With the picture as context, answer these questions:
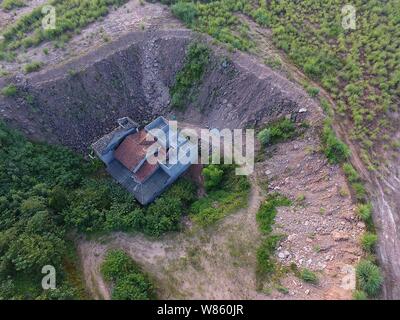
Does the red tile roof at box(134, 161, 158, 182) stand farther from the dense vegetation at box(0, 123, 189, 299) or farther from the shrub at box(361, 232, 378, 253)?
the shrub at box(361, 232, 378, 253)

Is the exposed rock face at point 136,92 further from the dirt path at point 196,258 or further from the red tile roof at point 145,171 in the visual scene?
the dirt path at point 196,258

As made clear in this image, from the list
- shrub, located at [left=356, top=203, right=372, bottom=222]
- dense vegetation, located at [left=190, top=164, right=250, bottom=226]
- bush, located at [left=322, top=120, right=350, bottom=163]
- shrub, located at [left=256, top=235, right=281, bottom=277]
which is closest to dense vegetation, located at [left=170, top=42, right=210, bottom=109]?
dense vegetation, located at [left=190, top=164, right=250, bottom=226]

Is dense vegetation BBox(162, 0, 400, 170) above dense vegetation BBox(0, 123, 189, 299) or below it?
above

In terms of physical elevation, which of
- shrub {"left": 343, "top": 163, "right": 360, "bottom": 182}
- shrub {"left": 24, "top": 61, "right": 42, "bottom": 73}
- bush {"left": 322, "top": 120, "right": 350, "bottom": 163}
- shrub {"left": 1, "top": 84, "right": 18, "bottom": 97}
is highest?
shrub {"left": 24, "top": 61, "right": 42, "bottom": 73}

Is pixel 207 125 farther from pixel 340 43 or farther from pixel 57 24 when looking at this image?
pixel 57 24

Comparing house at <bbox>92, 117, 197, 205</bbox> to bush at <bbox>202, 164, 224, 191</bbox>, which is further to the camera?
house at <bbox>92, 117, 197, 205</bbox>

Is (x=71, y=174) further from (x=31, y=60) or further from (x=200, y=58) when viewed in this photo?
(x=200, y=58)

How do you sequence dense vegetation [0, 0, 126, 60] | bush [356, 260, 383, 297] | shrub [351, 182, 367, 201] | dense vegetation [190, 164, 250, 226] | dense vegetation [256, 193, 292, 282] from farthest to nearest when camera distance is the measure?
dense vegetation [0, 0, 126, 60] → dense vegetation [190, 164, 250, 226] → shrub [351, 182, 367, 201] → dense vegetation [256, 193, 292, 282] → bush [356, 260, 383, 297]
